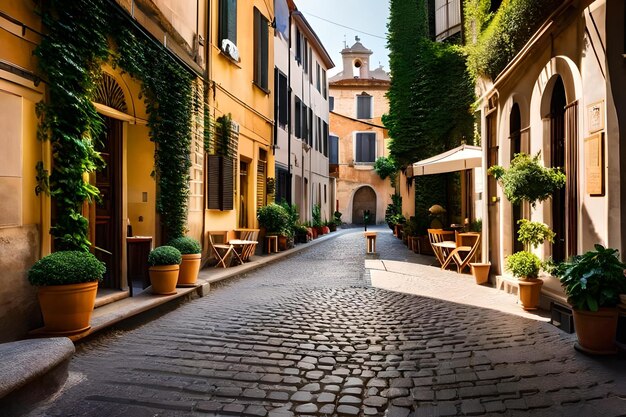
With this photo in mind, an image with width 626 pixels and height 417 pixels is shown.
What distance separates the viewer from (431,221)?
50.4 ft

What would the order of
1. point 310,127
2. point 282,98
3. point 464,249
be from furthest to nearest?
point 310,127
point 282,98
point 464,249

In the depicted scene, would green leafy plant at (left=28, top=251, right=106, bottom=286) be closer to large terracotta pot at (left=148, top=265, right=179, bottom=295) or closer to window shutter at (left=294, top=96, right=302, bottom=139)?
large terracotta pot at (left=148, top=265, right=179, bottom=295)

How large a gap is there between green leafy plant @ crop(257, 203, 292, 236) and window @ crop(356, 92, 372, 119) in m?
25.6

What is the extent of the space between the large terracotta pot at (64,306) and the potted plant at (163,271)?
2211 millimetres

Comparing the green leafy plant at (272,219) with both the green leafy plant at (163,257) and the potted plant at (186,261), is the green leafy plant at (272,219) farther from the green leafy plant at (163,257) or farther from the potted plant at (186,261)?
the green leafy plant at (163,257)

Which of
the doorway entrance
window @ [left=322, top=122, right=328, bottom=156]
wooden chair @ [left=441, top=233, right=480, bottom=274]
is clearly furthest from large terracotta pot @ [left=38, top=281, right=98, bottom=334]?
window @ [left=322, top=122, right=328, bottom=156]

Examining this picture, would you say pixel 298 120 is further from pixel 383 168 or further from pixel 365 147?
pixel 365 147

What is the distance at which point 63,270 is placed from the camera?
15.1 ft

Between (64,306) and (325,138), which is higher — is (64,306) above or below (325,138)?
below

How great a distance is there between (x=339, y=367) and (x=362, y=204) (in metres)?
34.8

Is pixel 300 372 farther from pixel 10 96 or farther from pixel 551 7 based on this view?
pixel 551 7

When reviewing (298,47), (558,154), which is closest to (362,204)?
(298,47)

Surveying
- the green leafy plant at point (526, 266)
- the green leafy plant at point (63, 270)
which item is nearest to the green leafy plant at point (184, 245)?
the green leafy plant at point (63, 270)

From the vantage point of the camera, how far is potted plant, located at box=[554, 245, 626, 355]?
4.31 meters
